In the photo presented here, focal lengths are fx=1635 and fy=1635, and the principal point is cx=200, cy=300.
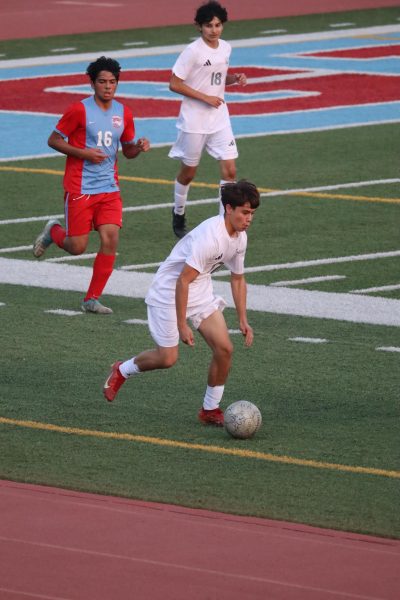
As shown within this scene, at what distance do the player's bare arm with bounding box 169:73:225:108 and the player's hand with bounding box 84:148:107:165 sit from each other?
2808 mm

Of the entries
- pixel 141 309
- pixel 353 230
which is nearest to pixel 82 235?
pixel 141 309

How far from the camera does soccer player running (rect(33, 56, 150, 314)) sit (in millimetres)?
13398

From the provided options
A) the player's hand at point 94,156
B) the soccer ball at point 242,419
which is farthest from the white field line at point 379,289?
the soccer ball at point 242,419

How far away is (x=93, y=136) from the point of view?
13.5 metres

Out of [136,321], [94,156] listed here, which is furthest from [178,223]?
[136,321]

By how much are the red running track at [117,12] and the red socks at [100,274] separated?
21.2m

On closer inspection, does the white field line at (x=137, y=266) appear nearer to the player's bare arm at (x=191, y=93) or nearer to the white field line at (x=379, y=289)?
the player's bare arm at (x=191, y=93)

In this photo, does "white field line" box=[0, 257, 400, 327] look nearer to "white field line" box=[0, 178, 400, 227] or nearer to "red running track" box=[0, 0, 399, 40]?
"white field line" box=[0, 178, 400, 227]

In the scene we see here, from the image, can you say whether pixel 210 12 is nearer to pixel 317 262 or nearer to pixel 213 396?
pixel 317 262

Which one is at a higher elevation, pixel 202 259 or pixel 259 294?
pixel 202 259

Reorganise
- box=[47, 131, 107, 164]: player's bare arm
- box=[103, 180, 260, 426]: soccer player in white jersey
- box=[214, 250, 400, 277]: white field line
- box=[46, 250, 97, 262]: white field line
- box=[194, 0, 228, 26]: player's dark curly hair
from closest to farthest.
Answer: box=[103, 180, 260, 426]: soccer player in white jersey, box=[47, 131, 107, 164]: player's bare arm, box=[214, 250, 400, 277]: white field line, box=[46, 250, 97, 262]: white field line, box=[194, 0, 228, 26]: player's dark curly hair

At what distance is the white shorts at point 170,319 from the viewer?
1005cm

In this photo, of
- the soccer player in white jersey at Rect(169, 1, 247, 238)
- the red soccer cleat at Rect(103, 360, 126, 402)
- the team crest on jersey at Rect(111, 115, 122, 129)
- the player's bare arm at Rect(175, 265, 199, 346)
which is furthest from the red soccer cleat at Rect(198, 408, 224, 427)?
the soccer player in white jersey at Rect(169, 1, 247, 238)

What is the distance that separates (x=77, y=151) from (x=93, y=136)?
21 cm
